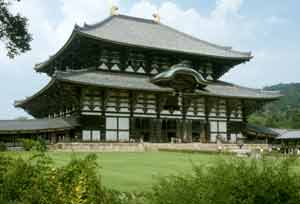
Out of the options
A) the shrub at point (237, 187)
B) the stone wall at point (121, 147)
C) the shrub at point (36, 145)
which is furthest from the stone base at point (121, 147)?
the shrub at point (237, 187)

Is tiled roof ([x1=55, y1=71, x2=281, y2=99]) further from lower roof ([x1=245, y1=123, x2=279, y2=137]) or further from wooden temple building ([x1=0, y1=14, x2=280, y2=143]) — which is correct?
lower roof ([x1=245, y1=123, x2=279, y2=137])

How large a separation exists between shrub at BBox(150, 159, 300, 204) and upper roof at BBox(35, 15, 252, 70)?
118 ft

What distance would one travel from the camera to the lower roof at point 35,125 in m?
39.8

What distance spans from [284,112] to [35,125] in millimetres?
95792

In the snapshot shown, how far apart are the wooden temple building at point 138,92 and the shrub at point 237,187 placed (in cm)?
3282

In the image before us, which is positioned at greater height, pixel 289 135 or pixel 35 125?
pixel 35 125

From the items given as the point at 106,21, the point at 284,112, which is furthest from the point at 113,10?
the point at 284,112

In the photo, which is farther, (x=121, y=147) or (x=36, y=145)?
(x=121, y=147)

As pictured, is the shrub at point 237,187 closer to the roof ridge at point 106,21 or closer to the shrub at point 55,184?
the shrub at point 55,184

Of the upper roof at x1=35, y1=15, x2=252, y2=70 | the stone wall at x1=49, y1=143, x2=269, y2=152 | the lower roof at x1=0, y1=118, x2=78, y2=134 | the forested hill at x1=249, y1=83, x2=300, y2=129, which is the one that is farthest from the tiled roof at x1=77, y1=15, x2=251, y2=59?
the forested hill at x1=249, y1=83, x2=300, y2=129

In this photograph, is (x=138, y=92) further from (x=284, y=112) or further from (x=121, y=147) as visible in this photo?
(x=284, y=112)

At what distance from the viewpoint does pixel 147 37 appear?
168 ft

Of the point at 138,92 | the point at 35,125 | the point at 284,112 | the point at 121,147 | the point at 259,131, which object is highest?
the point at 284,112

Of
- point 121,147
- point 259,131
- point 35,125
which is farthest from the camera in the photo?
point 259,131
